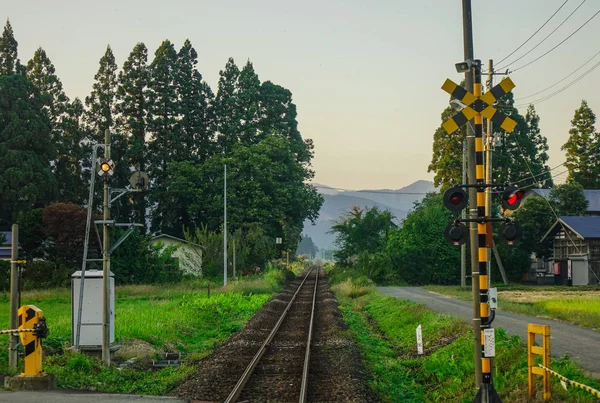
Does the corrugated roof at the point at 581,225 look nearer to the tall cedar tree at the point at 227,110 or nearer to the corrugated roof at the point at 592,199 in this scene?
the corrugated roof at the point at 592,199

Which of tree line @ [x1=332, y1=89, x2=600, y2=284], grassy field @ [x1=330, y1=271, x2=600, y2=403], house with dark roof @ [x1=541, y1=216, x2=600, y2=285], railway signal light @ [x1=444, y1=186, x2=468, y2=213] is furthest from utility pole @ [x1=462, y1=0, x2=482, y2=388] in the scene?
house with dark roof @ [x1=541, y1=216, x2=600, y2=285]

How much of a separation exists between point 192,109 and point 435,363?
51258 mm

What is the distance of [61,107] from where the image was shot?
57.6 metres

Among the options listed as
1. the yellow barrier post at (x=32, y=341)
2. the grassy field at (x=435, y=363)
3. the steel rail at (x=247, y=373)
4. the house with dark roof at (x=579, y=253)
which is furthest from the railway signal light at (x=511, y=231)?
the house with dark roof at (x=579, y=253)

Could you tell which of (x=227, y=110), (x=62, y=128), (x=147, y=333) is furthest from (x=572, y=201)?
(x=147, y=333)

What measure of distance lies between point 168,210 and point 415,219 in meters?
21.5

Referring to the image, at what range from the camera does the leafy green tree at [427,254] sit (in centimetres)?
4909

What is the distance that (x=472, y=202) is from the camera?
37.4ft

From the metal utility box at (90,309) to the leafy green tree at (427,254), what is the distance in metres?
35.6

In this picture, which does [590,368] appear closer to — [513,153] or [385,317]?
[385,317]

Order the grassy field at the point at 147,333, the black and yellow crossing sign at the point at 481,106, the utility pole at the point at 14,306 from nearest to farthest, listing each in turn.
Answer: the black and yellow crossing sign at the point at 481,106 < the utility pole at the point at 14,306 < the grassy field at the point at 147,333

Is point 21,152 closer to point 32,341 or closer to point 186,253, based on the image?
point 186,253

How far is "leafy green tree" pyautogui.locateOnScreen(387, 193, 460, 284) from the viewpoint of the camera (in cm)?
4909

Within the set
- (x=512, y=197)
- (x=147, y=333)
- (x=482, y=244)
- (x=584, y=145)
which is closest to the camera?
(x=512, y=197)
